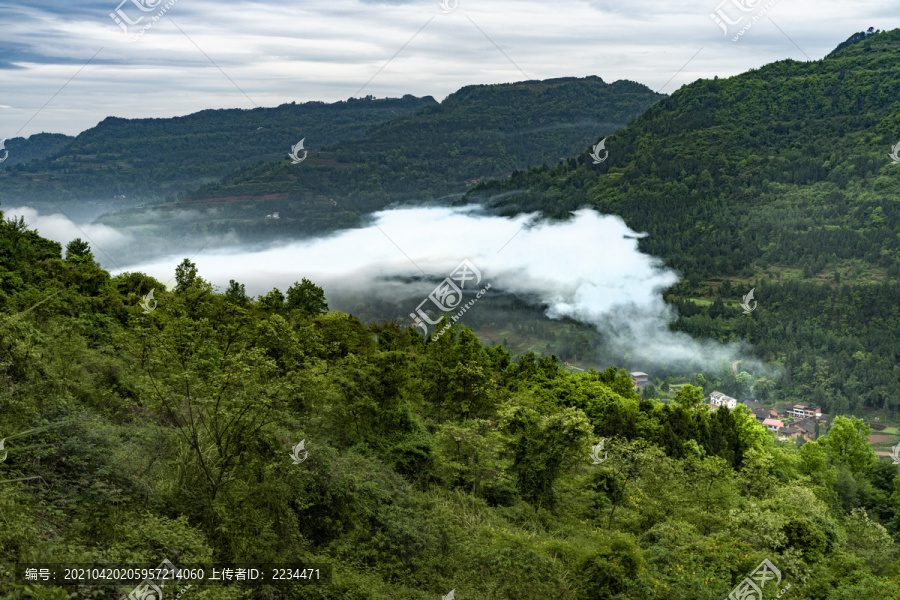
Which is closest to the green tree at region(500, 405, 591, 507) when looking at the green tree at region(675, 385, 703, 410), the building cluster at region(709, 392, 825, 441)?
the green tree at region(675, 385, 703, 410)

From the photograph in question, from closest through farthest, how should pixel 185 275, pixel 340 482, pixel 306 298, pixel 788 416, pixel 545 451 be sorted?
pixel 340 482 → pixel 545 451 → pixel 185 275 → pixel 306 298 → pixel 788 416

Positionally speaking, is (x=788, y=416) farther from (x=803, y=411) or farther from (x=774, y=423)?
(x=774, y=423)

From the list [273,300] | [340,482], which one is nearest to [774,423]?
[273,300]

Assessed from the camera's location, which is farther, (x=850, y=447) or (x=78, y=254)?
(x=850, y=447)

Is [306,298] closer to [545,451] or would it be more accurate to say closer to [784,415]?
[545,451]

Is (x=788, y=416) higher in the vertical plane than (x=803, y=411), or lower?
lower

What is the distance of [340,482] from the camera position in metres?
20.5

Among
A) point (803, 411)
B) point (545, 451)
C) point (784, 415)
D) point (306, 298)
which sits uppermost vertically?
point (306, 298)

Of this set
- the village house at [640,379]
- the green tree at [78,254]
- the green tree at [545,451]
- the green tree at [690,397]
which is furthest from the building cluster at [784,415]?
the green tree at [545,451]

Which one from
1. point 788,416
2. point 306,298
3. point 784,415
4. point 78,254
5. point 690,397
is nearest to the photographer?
point 306,298

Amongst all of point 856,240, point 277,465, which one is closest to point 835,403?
point 856,240

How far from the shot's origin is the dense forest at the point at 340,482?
1578 centimetres

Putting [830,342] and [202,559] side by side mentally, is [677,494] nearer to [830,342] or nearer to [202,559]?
[202,559]

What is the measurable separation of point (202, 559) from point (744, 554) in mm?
16359
